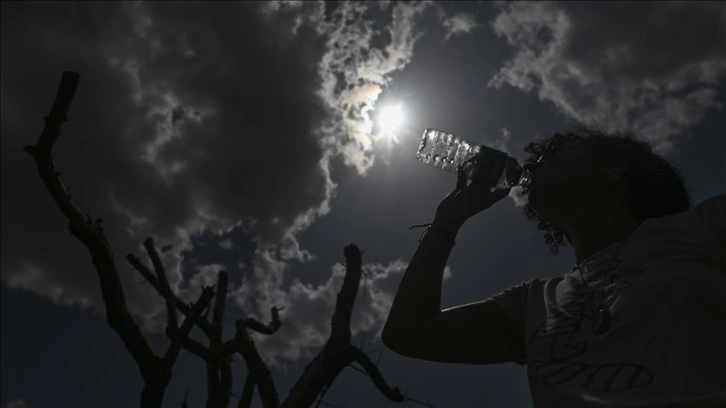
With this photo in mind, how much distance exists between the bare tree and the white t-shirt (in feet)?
15.7

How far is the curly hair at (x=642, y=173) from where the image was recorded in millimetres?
2469

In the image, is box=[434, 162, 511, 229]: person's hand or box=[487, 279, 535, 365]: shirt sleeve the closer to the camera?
box=[487, 279, 535, 365]: shirt sleeve

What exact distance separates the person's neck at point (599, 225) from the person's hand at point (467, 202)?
14.7 inches

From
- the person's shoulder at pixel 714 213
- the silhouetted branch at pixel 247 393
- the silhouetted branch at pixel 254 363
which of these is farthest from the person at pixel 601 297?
the silhouetted branch at pixel 247 393

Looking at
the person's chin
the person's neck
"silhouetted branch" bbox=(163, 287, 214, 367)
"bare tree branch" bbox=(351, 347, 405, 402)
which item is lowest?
the person's neck

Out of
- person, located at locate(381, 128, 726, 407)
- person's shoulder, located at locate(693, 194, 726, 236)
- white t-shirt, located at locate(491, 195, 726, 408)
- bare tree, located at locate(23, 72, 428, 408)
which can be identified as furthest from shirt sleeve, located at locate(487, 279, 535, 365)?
bare tree, located at locate(23, 72, 428, 408)

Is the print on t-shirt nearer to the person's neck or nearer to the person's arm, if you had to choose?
the person's neck

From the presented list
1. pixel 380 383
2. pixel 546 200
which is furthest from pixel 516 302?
pixel 380 383

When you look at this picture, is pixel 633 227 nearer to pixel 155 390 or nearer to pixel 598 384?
pixel 598 384

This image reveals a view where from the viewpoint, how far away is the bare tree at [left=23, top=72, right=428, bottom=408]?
5.53 metres

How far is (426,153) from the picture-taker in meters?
4.00

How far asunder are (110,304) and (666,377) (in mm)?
5621

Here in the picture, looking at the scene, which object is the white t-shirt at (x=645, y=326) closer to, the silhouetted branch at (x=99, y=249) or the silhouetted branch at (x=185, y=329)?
the silhouetted branch at (x=99, y=249)

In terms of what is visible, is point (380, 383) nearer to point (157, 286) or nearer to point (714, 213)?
point (157, 286)
